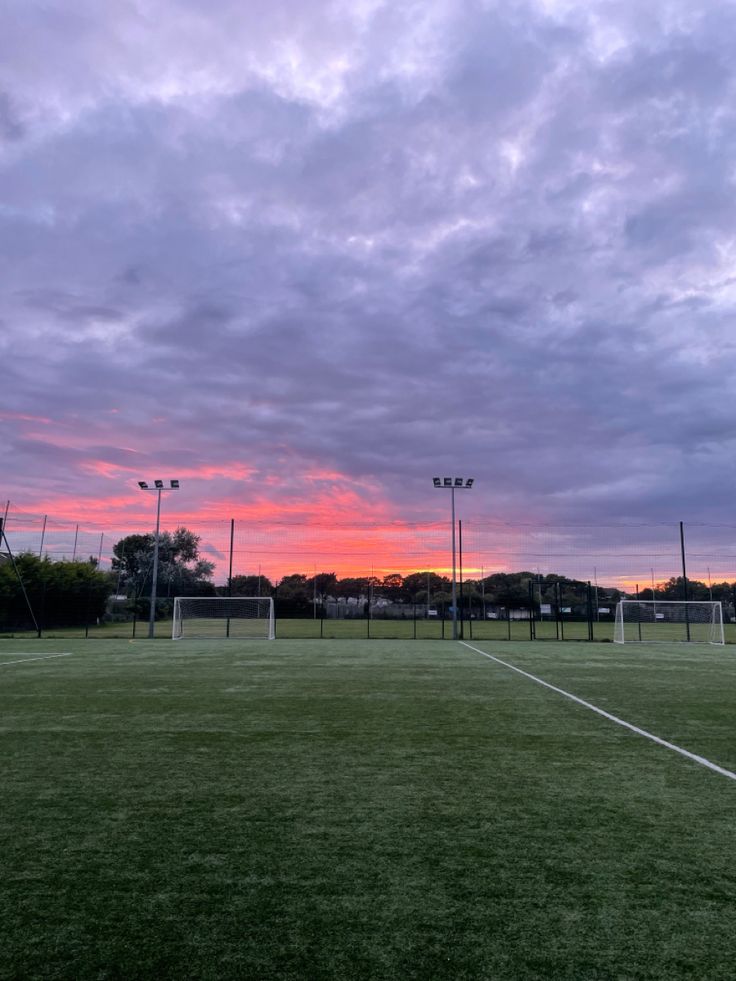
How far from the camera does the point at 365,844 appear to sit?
361cm

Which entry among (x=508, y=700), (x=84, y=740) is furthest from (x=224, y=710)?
(x=508, y=700)

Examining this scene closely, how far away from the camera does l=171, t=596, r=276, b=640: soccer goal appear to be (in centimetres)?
3174

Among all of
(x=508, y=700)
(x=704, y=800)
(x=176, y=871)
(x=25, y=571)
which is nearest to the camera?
(x=176, y=871)

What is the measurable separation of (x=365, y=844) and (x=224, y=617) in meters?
34.5

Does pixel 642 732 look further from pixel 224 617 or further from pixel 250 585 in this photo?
pixel 224 617

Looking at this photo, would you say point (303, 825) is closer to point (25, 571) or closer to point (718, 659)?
point (718, 659)

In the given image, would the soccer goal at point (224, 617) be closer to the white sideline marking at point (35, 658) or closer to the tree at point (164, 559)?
the white sideline marking at point (35, 658)

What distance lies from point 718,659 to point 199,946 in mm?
18421

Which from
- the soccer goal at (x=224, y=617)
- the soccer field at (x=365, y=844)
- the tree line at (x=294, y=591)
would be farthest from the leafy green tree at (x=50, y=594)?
the soccer field at (x=365, y=844)

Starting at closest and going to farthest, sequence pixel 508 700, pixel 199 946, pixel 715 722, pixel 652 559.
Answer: pixel 199 946 → pixel 715 722 → pixel 508 700 → pixel 652 559

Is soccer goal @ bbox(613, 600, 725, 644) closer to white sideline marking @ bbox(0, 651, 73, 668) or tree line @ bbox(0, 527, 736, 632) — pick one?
tree line @ bbox(0, 527, 736, 632)

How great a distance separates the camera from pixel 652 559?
113 feet

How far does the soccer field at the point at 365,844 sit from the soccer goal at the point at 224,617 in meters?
24.1

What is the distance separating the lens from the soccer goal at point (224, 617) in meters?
31.7
